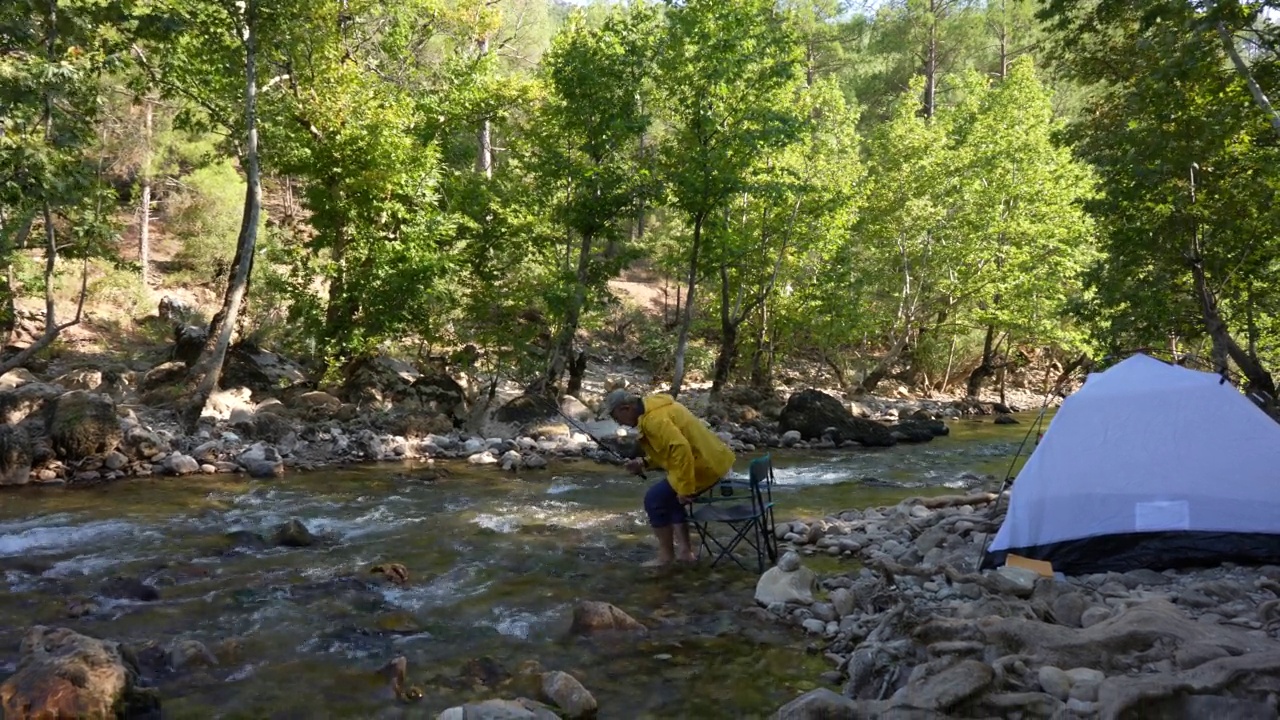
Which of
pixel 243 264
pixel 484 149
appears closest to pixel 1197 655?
pixel 243 264

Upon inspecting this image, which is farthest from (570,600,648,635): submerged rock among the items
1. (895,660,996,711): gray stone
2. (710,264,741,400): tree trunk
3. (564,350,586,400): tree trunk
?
(710,264,741,400): tree trunk

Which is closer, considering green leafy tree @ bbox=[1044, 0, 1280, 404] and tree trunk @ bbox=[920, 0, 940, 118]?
green leafy tree @ bbox=[1044, 0, 1280, 404]

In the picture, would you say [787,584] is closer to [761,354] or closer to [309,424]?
[309,424]

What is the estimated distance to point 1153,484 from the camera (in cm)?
568

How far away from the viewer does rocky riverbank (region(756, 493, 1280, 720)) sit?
10.7ft

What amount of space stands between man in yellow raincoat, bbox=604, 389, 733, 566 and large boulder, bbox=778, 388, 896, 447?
9.45 meters

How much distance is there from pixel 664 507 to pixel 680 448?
58 centimetres

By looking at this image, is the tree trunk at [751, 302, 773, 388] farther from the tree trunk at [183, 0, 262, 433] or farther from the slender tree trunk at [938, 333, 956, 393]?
the tree trunk at [183, 0, 262, 433]

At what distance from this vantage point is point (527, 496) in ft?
32.0

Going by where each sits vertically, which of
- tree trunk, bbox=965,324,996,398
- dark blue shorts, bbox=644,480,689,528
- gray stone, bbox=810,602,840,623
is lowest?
gray stone, bbox=810,602,840,623

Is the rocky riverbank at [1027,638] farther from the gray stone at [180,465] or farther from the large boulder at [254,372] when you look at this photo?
the large boulder at [254,372]

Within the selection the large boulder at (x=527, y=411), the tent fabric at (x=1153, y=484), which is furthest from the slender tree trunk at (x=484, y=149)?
the tent fabric at (x=1153, y=484)

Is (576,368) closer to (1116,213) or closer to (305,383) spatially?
(305,383)

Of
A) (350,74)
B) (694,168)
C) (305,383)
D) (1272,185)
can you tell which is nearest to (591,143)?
(694,168)
